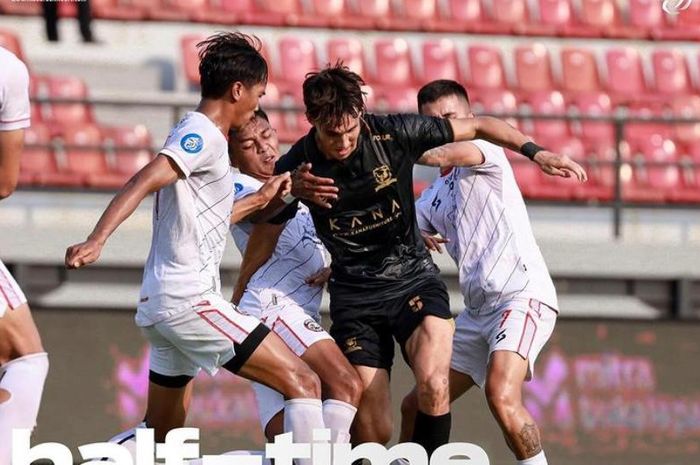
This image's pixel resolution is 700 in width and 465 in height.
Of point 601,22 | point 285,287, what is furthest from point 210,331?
point 601,22

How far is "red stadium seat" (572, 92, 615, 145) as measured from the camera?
12648 mm

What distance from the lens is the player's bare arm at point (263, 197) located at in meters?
5.87

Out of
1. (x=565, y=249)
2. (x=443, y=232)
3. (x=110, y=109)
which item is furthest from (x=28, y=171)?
(x=443, y=232)

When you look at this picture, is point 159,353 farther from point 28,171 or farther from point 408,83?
point 408,83

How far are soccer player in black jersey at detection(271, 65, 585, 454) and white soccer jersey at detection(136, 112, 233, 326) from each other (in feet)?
1.34

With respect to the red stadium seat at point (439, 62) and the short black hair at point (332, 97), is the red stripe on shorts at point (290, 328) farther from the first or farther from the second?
the red stadium seat at point (439, 62)

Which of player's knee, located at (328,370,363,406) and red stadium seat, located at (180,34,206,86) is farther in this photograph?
red stadium seat, located at (180,34,206,86)

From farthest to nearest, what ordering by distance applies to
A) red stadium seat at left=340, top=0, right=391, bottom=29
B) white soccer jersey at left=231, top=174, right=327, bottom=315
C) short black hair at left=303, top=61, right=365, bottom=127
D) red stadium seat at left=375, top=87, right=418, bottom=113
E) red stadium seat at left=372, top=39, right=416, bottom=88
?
1. red stadium seat at left=340, top=0, right=391, bottom=29
2. red stadium seat at left=372, top=39, right=416, bottom=88
3. red stadium seat at left=375, top=87, right=418, bottom=113
4. white soccer jersey at left=231, top=174, right=327, bottom=315
5. short black hair at left=303, top=61, right=365, bottom=127

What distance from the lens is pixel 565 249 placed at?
1013cm

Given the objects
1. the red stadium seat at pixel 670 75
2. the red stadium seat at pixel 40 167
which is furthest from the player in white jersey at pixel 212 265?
the red stadium seat at pixel 670 75

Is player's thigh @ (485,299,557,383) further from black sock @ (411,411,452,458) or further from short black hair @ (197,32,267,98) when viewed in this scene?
short black hair @ (197,32,267,98)

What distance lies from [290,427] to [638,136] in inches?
298

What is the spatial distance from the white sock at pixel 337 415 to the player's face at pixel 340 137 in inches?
42.9

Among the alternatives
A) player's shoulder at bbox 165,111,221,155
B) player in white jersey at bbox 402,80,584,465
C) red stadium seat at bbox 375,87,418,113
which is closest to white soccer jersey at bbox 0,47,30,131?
player's shoulder at bbox 165,111,221,155
